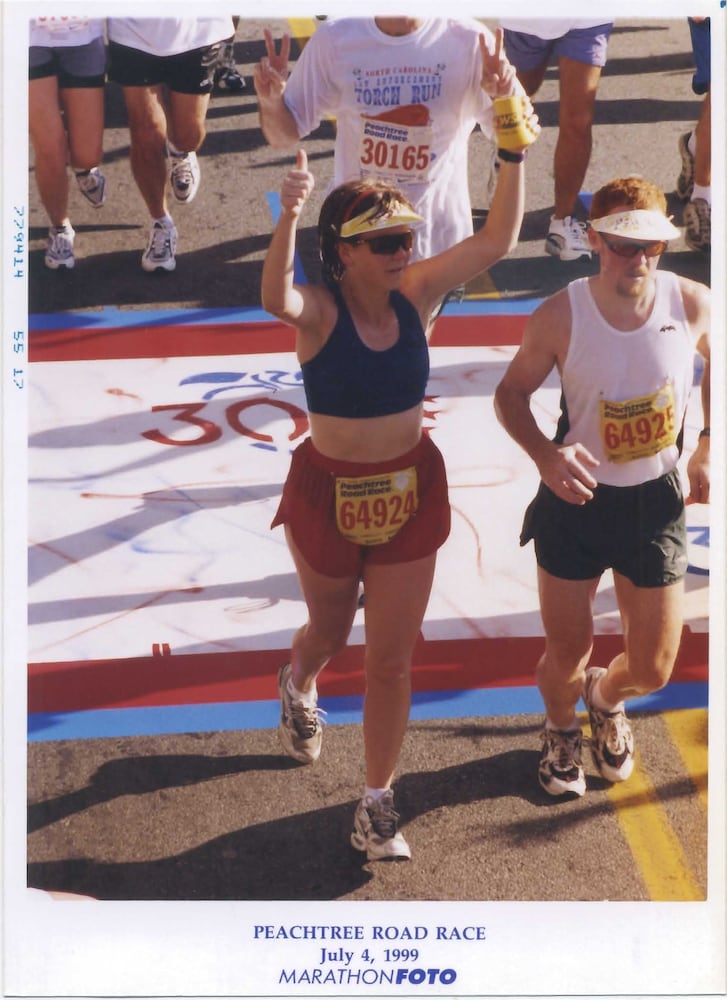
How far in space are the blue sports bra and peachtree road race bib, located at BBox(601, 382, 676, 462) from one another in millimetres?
507

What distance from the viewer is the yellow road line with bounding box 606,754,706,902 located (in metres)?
3.92

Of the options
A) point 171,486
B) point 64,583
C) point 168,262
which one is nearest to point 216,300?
point 168,262

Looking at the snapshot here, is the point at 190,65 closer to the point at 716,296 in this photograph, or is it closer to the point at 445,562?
the point at 445,562

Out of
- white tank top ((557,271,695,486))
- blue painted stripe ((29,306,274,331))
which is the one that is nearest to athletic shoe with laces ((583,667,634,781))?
white tank top ((557,271,695,486))

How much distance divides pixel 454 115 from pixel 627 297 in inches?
45.3

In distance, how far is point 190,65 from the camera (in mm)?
5980

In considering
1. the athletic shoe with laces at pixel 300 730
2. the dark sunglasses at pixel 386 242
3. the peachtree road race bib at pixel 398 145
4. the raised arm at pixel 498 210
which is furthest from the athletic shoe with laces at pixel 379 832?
the peachtree road race bib at pixel 398 145

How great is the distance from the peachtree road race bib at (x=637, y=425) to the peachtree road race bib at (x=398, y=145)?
1243 mm

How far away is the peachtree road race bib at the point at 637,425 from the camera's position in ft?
12.2

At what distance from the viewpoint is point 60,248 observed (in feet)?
21.4

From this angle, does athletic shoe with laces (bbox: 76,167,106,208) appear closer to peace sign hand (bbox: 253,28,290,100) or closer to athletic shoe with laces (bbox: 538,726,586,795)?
peace sign hand (bbox: 253,28,290,100)

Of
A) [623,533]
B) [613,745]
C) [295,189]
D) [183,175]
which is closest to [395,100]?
[295,189]

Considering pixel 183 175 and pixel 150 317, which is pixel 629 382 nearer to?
pixel 150 317

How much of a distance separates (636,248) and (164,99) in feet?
12.2
